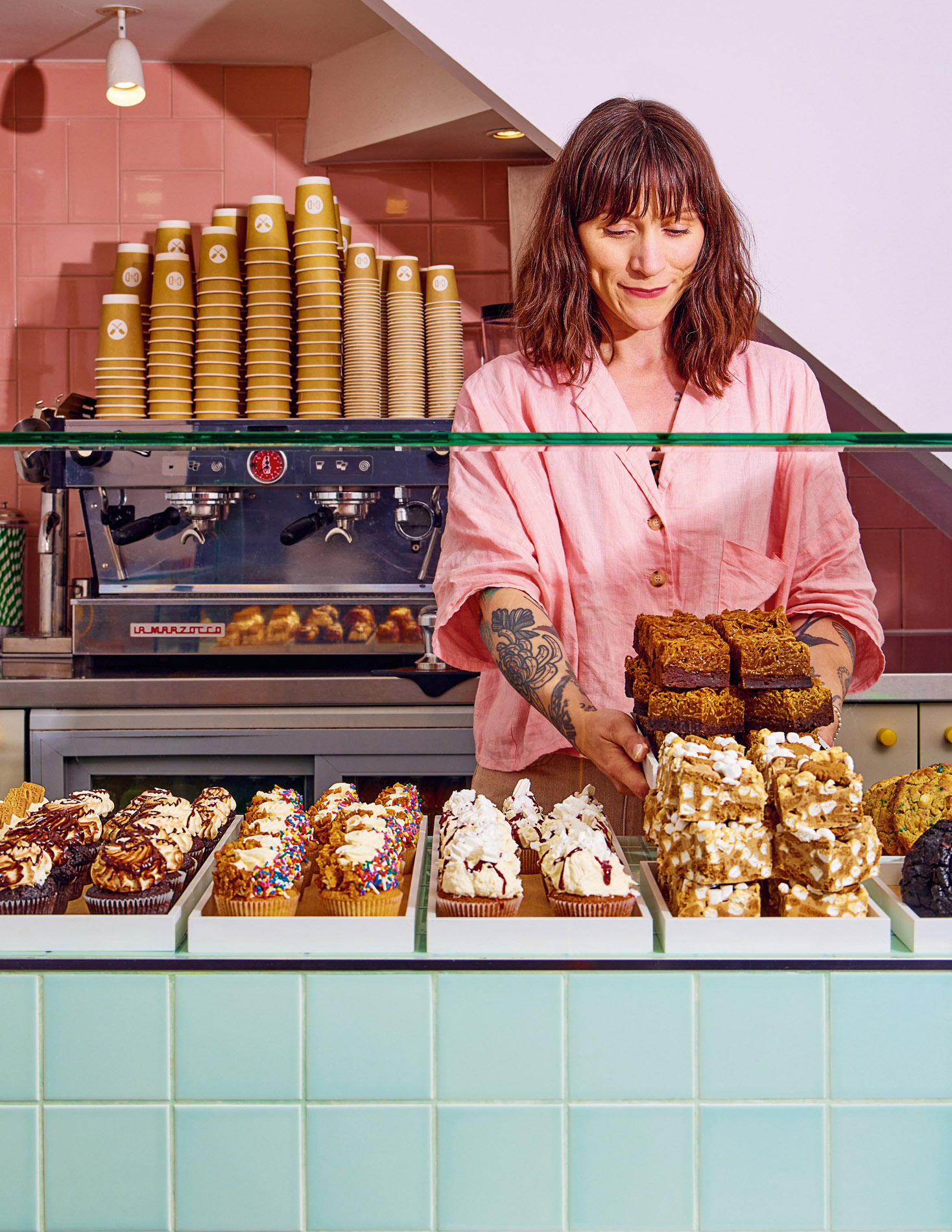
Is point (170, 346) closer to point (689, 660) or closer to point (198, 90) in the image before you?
point (198, 90)

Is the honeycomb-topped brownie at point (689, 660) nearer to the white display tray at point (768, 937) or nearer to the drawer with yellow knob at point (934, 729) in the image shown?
the white display tray at point (768, 937)

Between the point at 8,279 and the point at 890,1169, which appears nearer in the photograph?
the point at 890,1169

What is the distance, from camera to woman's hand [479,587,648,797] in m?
1.44

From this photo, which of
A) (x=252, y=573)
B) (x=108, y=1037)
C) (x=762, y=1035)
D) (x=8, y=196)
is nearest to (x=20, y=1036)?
(x=108, y=1037)

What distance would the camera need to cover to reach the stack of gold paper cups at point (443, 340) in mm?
3377

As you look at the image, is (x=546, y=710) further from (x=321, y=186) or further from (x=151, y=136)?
(x=151, y=136)

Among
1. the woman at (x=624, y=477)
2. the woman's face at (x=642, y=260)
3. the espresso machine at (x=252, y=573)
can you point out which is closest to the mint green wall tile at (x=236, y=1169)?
the woman at (x=624, y=477)

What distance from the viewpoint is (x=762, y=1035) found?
1.03m

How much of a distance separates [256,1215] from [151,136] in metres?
3.63

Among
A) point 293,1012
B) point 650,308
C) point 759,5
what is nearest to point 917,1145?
point 293,1012

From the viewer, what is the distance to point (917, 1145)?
1025 mm

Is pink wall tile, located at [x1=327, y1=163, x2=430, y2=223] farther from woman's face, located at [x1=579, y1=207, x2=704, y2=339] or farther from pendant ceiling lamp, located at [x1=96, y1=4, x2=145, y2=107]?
woman's face, located at [x1=579, y1=207, x2=704, y2=339]

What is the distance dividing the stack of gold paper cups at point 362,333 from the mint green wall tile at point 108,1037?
2.48 m

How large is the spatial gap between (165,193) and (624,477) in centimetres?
289
